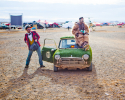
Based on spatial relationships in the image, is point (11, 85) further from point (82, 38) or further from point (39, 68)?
point (82, 38)

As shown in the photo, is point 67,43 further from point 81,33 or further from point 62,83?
point 62,83

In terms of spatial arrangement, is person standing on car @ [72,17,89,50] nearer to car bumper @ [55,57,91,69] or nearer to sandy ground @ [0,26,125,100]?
car bumper @ [55,57,91,69]

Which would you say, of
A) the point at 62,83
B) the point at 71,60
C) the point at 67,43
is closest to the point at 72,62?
the point at 71,60

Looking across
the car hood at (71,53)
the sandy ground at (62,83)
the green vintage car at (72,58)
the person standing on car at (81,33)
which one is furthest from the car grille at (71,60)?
the person standing on car at (81,33)

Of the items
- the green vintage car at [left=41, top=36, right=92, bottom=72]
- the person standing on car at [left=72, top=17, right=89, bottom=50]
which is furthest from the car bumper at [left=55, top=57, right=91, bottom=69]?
the person standing on car at [left=72, top=17, right=89, bottom=50]

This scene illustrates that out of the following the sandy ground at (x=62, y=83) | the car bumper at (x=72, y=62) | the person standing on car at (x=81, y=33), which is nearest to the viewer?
the sandy ground at (x=62, y=83)

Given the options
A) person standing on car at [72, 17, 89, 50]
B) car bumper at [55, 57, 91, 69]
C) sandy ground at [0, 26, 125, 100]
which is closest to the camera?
sandy ground at [0, 26, 125, 100]

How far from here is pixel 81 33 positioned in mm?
7004

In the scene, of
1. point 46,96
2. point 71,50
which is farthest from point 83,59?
point 46,96

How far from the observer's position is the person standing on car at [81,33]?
690 centimetres

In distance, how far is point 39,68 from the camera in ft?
23.9

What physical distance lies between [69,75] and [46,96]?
6.58 feet

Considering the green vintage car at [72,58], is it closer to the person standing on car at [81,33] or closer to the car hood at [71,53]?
the car hood at [71,53]

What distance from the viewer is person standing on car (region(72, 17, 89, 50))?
22.6 feet
